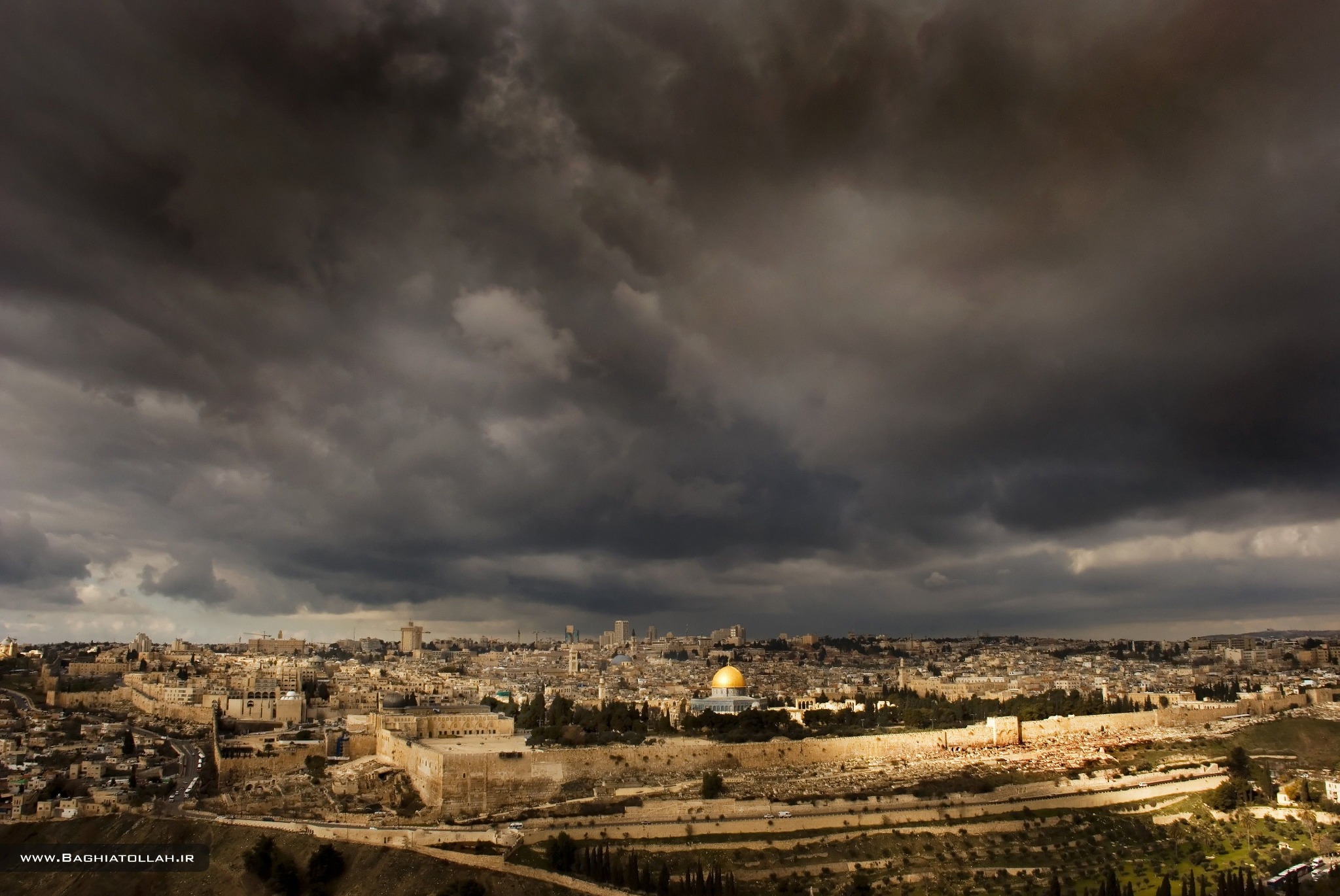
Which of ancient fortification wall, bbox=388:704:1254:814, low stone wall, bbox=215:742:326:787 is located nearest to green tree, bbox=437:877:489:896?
ancient fortification wall, bbox=388:704:1254:814

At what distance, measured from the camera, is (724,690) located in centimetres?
6438

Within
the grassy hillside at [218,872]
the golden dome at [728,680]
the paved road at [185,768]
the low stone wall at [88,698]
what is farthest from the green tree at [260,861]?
the low stone wall at [88,698]

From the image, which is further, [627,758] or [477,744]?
[477,744]

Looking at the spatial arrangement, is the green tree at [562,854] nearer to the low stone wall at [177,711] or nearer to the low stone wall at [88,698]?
the low stone wall at [177,711]

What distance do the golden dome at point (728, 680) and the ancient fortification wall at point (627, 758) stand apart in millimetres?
17616

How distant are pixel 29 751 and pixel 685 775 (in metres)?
34.0

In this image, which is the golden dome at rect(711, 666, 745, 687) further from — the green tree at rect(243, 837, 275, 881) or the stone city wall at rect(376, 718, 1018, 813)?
the green tree at rect(243, 837, 275, 881)

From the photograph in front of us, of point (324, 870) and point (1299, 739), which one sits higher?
point (1299, 739)

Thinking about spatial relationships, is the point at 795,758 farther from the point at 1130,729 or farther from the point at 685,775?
the point at 1130,729

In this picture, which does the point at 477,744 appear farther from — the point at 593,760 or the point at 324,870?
the point at 324,870

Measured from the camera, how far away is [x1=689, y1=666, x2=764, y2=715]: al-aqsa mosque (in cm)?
5959

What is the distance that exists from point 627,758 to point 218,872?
16.0 m

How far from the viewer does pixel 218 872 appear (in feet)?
113

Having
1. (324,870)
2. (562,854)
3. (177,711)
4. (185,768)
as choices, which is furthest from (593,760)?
(177,711)
